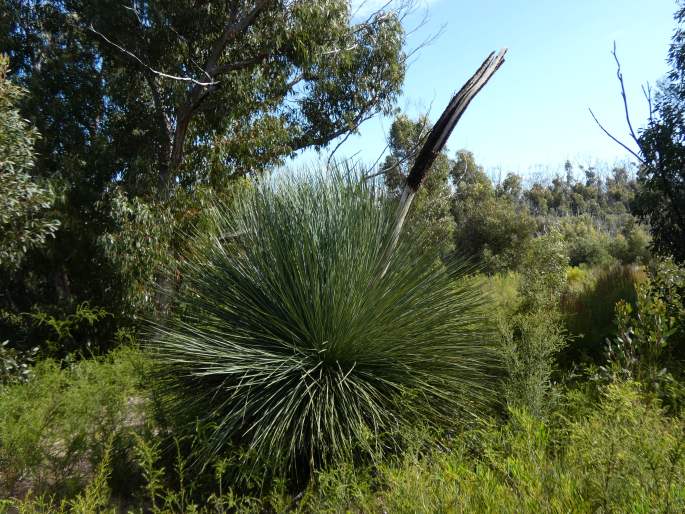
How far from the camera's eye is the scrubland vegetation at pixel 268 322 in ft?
9.34

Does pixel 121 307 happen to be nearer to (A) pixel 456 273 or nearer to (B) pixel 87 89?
(B) pixel 87 89

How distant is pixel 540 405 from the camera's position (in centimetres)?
341

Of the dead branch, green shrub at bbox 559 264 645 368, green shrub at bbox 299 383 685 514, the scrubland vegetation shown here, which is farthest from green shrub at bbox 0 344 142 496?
green shrub at bbox 559 264 645 368

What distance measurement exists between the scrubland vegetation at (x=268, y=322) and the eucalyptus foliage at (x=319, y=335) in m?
0.02

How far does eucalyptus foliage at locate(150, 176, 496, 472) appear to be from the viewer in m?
3.34

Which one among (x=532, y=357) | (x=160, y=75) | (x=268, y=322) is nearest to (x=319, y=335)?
(x=268, y=322)

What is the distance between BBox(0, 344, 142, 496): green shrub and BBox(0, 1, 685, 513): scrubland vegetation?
27 millimetres

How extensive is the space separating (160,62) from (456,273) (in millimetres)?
6981

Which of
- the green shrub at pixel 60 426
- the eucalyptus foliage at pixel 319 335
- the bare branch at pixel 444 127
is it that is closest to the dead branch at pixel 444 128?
the bare branch at pixel 444 127

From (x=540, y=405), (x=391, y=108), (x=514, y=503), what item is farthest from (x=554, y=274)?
(x=514, y=503)

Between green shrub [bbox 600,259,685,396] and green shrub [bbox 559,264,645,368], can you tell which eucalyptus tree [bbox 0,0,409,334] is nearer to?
green shrub [bbox 559,264,645,368]

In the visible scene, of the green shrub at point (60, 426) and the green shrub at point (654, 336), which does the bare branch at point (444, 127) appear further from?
the green shrub at point (60, 426)

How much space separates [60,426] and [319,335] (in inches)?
106

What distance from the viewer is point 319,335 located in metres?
3.53
